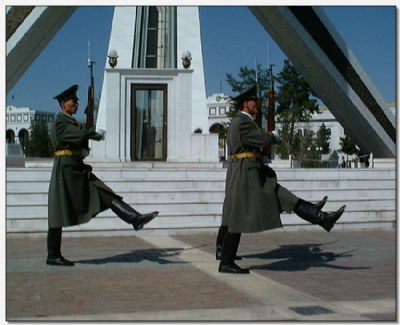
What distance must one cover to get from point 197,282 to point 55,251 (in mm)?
1726

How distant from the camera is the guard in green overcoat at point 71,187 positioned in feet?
20.8

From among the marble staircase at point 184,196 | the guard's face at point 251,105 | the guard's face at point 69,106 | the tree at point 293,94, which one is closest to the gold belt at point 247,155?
the guard's face at point 251,105

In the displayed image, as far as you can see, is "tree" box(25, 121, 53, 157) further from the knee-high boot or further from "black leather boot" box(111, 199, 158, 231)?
the knee-high boot

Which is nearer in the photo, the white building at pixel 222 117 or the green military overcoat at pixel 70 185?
the green military overcoat at pixel 70 185

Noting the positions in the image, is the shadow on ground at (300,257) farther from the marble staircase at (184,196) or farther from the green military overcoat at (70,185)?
the marble staircase at (184,196)

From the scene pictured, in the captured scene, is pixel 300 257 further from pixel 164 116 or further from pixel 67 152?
pixel 164 116

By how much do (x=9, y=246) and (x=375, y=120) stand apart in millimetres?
9764

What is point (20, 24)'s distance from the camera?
11234mm

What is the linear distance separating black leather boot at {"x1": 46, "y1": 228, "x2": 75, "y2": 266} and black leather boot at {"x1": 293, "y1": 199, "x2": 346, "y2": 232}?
2.39 metres

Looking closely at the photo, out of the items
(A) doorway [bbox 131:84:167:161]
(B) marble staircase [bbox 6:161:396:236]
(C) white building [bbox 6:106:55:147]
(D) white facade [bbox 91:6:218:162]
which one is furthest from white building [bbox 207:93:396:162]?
(B) marble staircase [bbox 6:161:396:236]

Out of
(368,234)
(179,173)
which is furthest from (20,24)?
(368,234)

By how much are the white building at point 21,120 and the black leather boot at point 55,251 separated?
962 centimetres

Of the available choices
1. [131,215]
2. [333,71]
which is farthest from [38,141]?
[131,215]

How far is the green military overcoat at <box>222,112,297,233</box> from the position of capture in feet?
19.4
